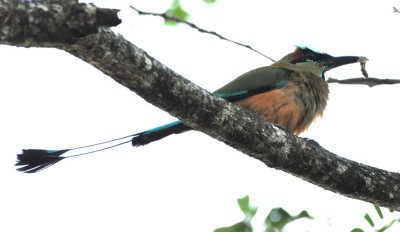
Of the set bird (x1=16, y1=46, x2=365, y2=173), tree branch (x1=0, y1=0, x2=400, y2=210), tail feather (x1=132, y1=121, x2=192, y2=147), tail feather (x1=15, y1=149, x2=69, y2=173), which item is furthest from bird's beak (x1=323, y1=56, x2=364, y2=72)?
tail feather (x1=15, y1=149, x2=69, y2=173)

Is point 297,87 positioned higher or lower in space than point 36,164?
higher

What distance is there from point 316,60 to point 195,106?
328 centimetres

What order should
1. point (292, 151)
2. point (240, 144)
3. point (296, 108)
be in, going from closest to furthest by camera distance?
point (240, 144) < point (292, 151) < point (296, 108)

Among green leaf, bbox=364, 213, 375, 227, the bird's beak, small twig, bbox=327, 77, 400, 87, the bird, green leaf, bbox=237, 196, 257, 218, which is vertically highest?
the bird's beak

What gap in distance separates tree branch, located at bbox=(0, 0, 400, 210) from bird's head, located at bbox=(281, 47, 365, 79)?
2.13m

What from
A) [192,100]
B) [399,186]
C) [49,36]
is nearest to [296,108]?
[399,186]

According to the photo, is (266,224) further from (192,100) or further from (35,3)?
(35,3)

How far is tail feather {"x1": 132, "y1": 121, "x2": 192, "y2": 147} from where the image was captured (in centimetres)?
431

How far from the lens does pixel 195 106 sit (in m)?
3.17

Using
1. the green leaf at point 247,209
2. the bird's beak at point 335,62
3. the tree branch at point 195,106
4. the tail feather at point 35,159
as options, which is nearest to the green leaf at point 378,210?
the tree branch at point 195,106

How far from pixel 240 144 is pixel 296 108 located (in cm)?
173

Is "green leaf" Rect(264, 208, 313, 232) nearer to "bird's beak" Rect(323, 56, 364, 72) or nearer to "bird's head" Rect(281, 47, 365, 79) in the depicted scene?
"bird's head" Rect(281, 47, 365, 79)

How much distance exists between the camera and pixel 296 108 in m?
5.14

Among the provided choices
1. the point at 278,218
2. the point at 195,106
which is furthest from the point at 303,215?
the point at 195,106
